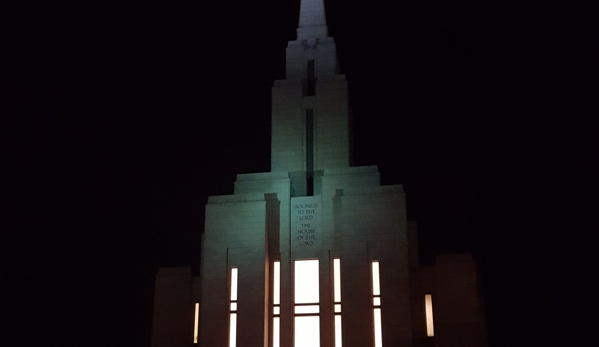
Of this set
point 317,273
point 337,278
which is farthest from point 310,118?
point 337,278

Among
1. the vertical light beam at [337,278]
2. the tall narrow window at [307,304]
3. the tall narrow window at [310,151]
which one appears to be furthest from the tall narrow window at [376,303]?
the tall narrow window at [310,151]

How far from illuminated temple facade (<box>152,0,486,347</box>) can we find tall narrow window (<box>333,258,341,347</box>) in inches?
1.7

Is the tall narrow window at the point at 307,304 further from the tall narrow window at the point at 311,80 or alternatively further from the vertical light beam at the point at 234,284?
the tall narrow window at the point at 311,80

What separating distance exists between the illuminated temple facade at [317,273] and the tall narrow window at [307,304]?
4 cm

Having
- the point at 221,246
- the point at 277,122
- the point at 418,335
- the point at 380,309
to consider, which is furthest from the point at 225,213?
the point at 418,335

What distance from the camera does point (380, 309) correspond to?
27344 mm

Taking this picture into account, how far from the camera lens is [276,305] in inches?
1141

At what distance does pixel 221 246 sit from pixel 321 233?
14.4ft

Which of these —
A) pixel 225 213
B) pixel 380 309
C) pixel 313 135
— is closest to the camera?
pixel 380 309

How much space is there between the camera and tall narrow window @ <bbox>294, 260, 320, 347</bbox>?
92.7 feet

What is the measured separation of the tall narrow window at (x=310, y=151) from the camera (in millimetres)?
31594

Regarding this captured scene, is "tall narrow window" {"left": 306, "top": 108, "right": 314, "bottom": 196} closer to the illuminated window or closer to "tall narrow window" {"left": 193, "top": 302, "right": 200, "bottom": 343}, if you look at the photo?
the illuminated window

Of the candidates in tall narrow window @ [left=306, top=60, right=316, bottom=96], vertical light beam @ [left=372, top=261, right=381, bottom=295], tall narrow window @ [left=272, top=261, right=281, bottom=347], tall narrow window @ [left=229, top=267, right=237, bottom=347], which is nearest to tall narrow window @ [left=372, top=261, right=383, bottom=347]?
vertical light beam @ [left=372, top=261, right=381, bottom=295]

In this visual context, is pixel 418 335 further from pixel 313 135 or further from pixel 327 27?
pixel 327 27
